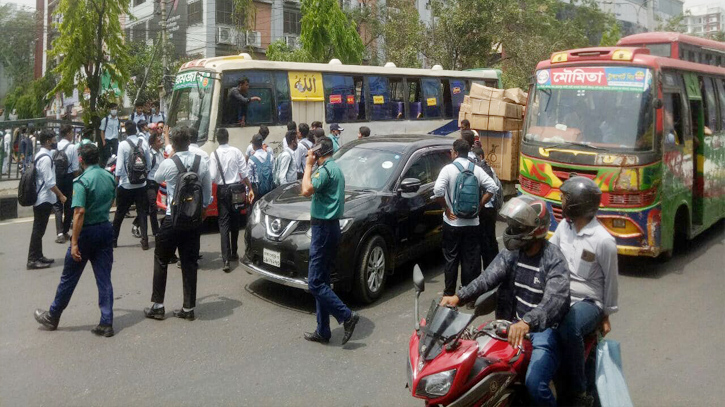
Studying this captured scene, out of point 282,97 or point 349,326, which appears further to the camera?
point 282,97

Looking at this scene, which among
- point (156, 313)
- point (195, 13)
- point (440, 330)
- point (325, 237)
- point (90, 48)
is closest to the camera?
point (440, 330)

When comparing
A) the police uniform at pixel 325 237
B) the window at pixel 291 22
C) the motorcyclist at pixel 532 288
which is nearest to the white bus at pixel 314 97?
the police uniform at pixel 325 237

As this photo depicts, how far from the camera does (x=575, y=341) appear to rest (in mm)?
3531

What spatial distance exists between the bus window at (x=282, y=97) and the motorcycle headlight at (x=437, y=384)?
10.2 metres

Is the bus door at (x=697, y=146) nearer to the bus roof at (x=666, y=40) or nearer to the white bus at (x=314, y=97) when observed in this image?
the bus roof at (x=666, y=40)

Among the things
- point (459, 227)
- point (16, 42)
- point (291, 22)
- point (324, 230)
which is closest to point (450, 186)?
point (459, 227)

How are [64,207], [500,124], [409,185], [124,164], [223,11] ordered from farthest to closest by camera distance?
[223,11] → [500,124] → [64,207] → [124,164] → [409,185]

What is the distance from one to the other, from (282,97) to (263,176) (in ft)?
13.2

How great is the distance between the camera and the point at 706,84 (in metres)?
9.57

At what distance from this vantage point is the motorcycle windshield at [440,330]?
3.18 meters

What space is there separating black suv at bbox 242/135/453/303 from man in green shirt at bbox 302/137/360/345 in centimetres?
79

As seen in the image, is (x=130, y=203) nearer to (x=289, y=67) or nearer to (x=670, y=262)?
(x=289, y=67)

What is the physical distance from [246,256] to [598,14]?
126 ft

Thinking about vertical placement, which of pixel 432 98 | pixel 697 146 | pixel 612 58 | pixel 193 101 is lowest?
pixel 697 146
